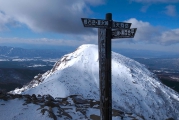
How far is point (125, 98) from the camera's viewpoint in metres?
30.8

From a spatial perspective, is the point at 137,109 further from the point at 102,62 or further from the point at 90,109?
the point at 102,62

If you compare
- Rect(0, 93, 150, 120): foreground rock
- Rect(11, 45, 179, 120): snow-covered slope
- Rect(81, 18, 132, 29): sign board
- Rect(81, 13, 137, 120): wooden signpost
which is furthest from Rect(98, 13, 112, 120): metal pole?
Rect(11, 45, 179, 120): snow-covered slope

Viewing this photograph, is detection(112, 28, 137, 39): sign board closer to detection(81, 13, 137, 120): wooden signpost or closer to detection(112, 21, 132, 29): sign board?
detection(81, 13, 137, 120): wooden signpost

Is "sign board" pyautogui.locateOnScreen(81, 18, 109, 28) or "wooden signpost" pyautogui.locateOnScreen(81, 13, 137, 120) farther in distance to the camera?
"wooden signpost" pyautogui.locateOnScreen(81, 13, 137, 120)

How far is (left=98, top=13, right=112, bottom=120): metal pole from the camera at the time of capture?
28.0 ft

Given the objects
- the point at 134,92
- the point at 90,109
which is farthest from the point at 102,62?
the point at 134,92

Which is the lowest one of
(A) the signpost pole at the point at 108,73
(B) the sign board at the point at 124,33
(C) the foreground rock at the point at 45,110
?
(C) the foreground rock at the point at 45,110

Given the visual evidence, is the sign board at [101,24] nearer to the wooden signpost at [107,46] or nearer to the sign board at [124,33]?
the wooden signpost at [107,46]

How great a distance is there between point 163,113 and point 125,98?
757 centimetres

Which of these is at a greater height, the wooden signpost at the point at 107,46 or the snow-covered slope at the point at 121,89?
the wooden signpost at the point at 107,46

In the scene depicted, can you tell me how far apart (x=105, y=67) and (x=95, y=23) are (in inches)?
86.1

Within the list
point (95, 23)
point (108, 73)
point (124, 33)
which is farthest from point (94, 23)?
point (108, 73)

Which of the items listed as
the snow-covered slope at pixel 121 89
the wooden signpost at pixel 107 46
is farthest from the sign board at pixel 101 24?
the snow-covered slope at pixel 121 89

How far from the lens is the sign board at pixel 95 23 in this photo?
8.00 metres
